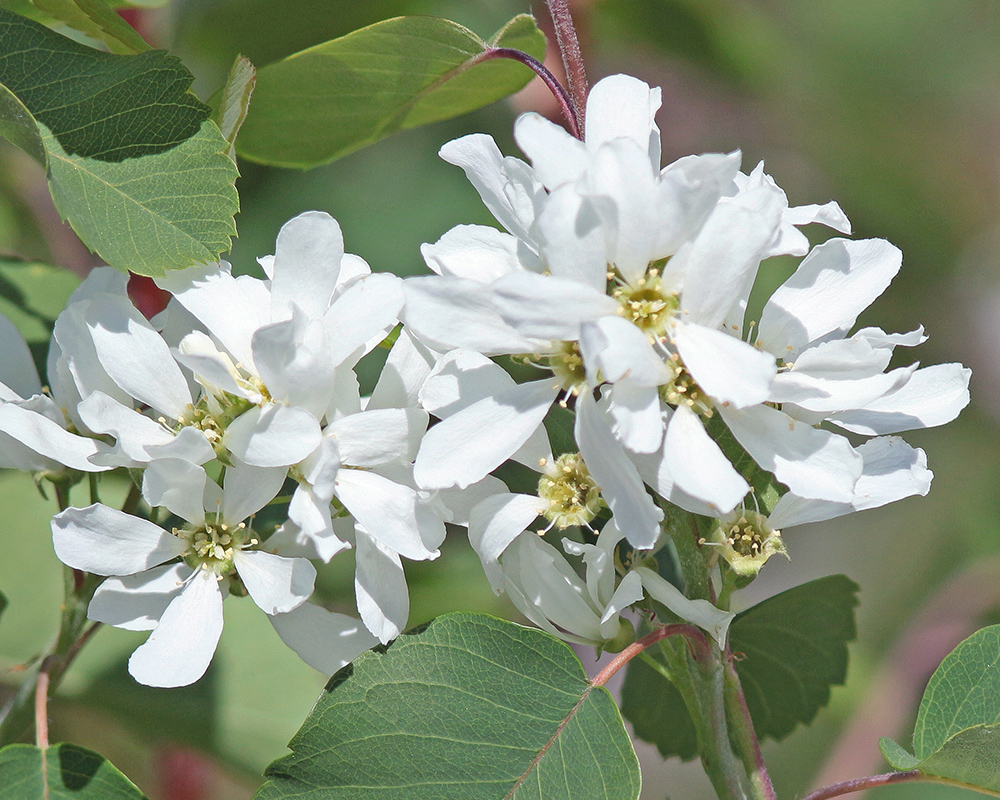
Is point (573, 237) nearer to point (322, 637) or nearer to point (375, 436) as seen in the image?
point (375, 436)

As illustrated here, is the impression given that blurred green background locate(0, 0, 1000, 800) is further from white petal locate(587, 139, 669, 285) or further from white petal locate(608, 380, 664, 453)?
white petal locate(587, 139, 669, 285)

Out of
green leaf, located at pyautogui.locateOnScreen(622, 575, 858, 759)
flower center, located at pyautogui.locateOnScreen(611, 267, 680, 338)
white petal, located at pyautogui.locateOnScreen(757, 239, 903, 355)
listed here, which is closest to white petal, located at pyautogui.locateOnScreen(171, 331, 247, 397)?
flower center, located at pyautogui.locateOnScreen(611, 267, 680, 338)

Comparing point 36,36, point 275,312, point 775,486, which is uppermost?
point 36,36

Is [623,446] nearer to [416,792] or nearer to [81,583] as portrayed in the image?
[416,792]

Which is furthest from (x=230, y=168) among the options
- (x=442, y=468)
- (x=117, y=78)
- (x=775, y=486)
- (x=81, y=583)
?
(x=775, y=486)

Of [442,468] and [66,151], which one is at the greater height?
[66,151]

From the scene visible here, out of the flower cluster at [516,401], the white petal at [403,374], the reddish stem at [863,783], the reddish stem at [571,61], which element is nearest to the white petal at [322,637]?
the flower cluster at [516,401]

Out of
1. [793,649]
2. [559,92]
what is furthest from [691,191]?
[793,649]

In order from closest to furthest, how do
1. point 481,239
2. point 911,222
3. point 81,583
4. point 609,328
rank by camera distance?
1. point 609,328
2. point 481,239
3. point 81,583
4. point 911,222
